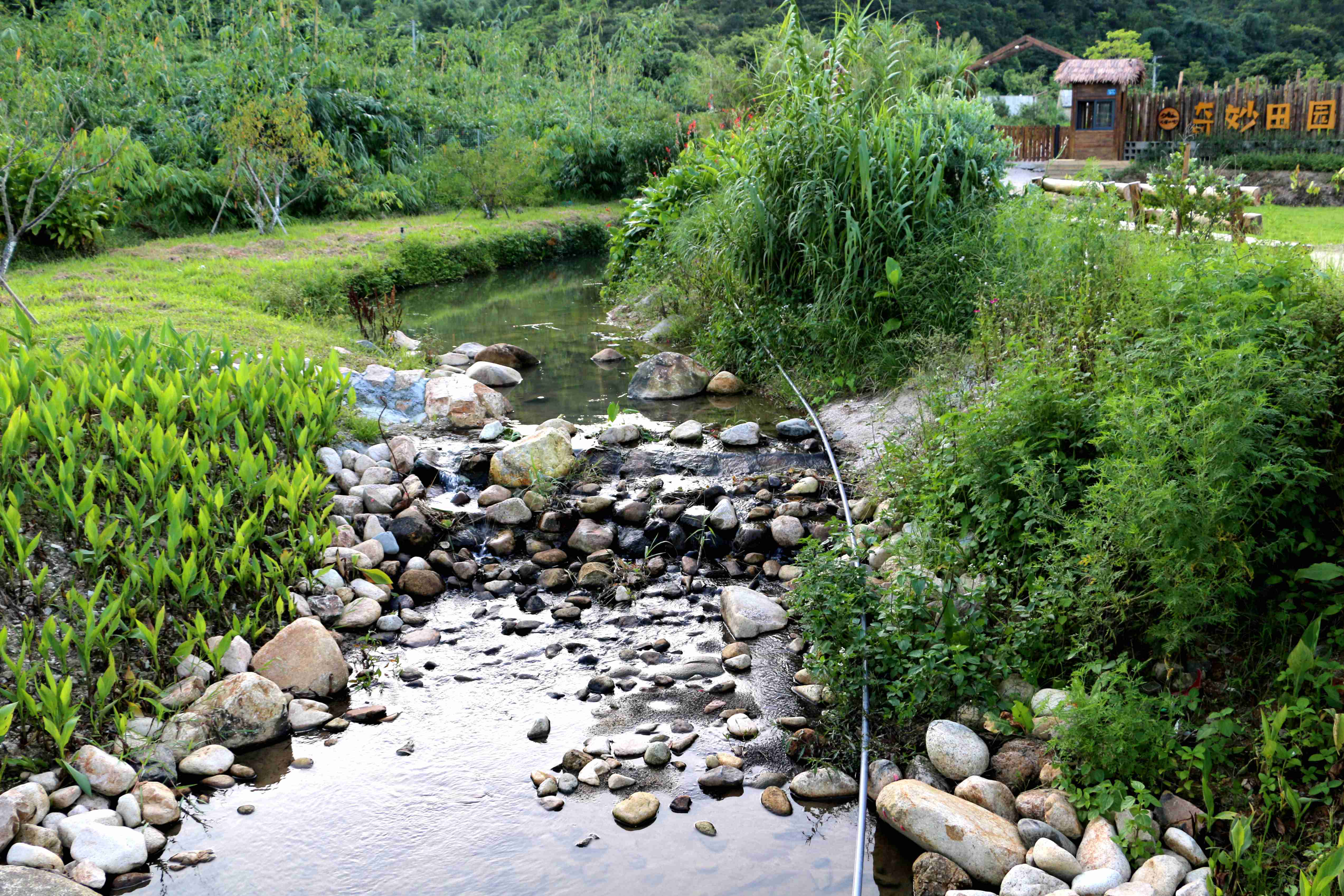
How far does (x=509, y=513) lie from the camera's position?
19.7ft

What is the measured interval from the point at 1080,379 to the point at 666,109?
74.7 feet

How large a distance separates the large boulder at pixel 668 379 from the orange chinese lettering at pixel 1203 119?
1887 cm

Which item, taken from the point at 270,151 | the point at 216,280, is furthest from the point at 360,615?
the point at 270,151

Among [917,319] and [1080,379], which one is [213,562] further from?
[917,319]

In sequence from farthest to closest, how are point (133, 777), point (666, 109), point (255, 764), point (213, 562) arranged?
point (666, 109), point (213, 562), point (255, 764), point (133, 777)

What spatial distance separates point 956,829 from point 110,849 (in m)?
2.85

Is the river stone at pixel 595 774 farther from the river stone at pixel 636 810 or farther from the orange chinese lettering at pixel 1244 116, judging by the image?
the orange chinese lettering at pixel 1244 116

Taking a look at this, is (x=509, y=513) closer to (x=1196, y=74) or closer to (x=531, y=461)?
(x=531, y=461)

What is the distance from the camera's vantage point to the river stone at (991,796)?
341cm

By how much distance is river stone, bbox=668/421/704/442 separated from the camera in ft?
24.3

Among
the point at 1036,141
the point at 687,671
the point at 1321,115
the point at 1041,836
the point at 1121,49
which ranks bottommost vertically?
the point at 687,671

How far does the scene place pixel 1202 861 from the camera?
2.99 metres

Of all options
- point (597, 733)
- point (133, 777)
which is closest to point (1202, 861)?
point (597, 733)

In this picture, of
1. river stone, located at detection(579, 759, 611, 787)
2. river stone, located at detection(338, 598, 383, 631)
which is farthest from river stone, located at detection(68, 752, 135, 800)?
river stone, located at detection(579, 759, 611, 787)
